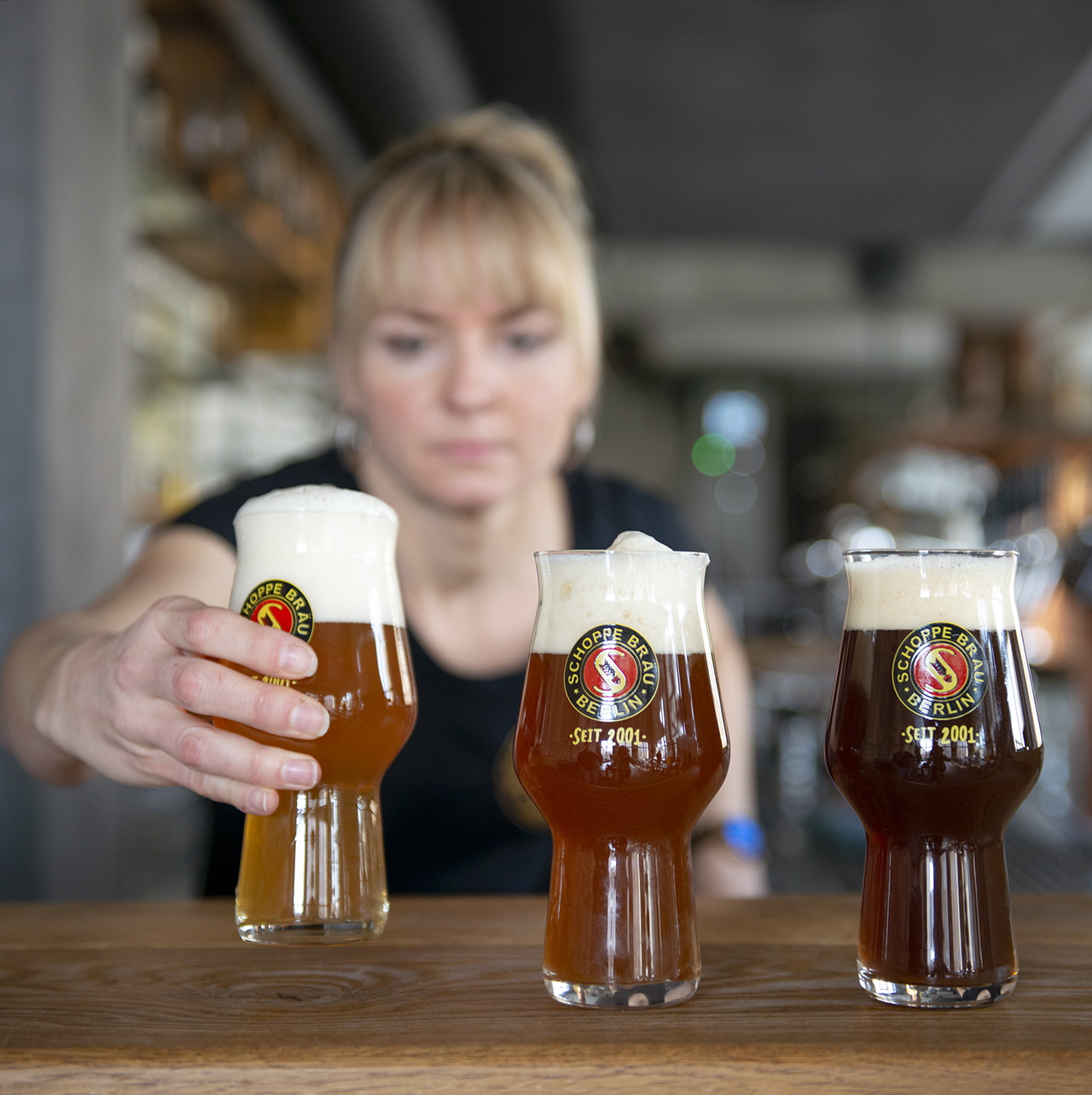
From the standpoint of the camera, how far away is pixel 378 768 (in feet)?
2.79

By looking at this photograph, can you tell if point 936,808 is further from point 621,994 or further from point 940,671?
point 621,994

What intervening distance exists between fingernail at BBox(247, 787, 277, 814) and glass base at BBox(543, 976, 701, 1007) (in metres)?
0.22

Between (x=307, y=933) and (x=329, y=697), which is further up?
(x=329, y=697)

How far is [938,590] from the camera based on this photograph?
0.73 metres

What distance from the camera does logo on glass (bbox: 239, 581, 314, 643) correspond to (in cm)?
80

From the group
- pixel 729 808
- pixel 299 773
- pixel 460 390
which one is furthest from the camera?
pixel 729 808

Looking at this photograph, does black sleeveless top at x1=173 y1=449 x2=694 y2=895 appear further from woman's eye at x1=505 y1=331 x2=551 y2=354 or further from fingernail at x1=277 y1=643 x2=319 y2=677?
fingernail at x1=277 y1=643 x2=319 y2=677

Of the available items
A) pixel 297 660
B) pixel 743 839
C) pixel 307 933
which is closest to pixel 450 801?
pixel 743 839

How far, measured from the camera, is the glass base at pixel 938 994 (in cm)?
71

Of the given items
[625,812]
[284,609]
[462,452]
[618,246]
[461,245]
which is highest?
[618,246]

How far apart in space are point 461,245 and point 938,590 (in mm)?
913

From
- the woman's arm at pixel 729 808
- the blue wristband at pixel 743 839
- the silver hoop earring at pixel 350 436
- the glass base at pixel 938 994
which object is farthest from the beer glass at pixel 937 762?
the silver hoop earring at pixel 350 436

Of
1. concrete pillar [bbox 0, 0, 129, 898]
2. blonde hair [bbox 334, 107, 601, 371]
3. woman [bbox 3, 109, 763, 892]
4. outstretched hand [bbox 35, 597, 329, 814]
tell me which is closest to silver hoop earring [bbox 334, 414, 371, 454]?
woman [bbox 3, 109, 763, 892]

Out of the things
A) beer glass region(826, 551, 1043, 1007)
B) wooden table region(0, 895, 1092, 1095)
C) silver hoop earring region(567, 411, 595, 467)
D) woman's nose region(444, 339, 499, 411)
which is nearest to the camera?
wooden table region(0, 895, 1092, 1095)
